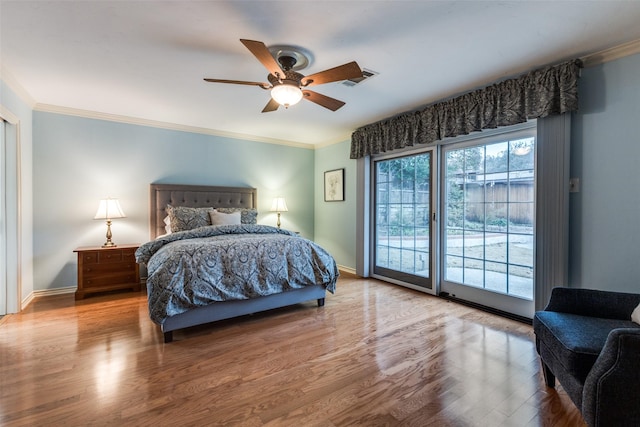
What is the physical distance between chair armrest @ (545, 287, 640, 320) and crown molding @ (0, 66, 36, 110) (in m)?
4.78

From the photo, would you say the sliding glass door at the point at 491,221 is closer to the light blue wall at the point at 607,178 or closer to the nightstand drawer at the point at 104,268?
the light blue wall at the point at 607,178

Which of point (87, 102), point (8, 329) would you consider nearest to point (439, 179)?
point (87, 102)

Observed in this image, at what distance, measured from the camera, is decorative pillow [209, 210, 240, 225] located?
4.11 metres

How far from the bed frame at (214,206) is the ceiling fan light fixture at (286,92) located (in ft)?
6.16

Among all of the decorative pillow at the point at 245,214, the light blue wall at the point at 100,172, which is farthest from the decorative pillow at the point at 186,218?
the light blue wall at the point at 100,172

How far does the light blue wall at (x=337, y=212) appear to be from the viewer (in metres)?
4.93

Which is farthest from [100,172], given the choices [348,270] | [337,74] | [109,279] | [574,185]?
[574,185]

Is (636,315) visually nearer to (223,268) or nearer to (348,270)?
(223,268)

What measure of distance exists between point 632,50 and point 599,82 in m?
0.25

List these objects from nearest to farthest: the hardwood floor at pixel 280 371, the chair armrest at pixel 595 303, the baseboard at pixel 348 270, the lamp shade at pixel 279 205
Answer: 1. the hardwood floor at pixel 280 371
2. the chair armrest at pixel 595 303
3. the baseboard at pixel 348 270
4. the lamp shade at pixel 279 205

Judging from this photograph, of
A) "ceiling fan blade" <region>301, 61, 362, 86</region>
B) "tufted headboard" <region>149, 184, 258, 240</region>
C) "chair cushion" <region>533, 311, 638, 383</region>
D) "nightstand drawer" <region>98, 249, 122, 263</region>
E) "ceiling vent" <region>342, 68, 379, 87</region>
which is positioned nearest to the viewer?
"chair cushion" <region>533, 311, 638, 383</region>

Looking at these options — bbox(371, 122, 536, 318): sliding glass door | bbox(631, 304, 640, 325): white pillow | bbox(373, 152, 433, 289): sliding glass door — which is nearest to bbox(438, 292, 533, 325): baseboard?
bbox(371, 122, 536, 318): sliding glass door

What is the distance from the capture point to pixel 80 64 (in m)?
2.56

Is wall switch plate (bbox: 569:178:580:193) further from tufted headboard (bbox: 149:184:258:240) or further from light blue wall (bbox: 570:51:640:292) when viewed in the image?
tufted headboard (bbox: 149:184:258:240)
